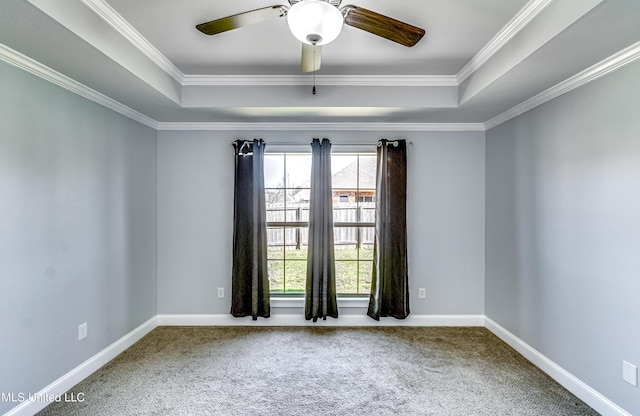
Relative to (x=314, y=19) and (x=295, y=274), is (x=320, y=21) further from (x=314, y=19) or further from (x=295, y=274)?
(x=295, y=274)

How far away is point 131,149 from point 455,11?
308cm

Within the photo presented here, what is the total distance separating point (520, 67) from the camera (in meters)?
2.18

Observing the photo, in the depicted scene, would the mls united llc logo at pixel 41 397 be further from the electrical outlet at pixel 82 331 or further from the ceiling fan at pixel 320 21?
the ceiling fan at pixel 320 21

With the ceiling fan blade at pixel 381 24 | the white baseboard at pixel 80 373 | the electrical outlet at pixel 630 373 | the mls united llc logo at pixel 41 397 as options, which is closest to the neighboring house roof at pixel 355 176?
the ceiling fan blade at pixel 381 24

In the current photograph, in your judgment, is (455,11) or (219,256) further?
(219,256)

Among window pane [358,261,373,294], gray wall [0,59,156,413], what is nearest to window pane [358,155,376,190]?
window pane [358,261,373,294]

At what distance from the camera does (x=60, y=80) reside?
233cm

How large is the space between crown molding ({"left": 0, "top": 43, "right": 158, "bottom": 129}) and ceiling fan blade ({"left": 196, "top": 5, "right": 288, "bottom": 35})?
1.26 metres

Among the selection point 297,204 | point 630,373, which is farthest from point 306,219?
point 630,373

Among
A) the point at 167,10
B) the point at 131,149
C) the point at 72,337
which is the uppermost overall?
the point at 167,10

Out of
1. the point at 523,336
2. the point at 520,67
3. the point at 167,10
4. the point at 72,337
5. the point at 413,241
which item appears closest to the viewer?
the point at 167,10

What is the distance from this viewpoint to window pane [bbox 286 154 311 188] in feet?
12.7

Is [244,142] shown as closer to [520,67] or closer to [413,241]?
[413,241]

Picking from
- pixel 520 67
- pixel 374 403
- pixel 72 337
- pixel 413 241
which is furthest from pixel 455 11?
pixel 72 337
